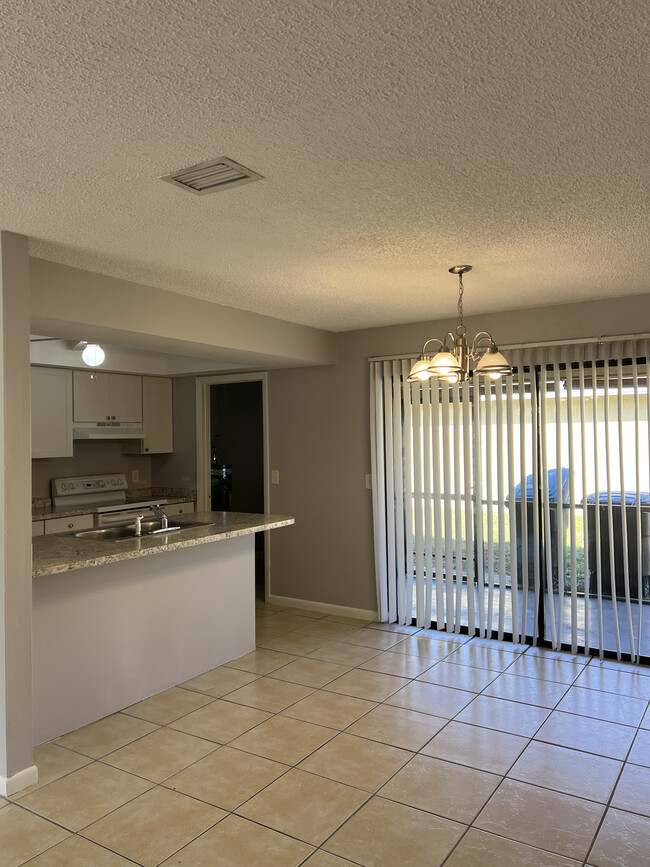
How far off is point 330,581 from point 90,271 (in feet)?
10.8

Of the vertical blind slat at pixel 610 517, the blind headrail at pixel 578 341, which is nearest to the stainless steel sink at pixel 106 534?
the blind headrail at pixel 578 341

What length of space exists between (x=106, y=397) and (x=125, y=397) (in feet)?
0.74

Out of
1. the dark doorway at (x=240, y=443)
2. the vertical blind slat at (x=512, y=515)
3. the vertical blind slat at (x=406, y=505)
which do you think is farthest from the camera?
the dark doorway at (x=240, y=443)

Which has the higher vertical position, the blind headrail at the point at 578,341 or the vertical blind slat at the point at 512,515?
the blind headrail at the point at 578,341

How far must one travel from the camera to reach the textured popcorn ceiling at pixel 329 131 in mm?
1413

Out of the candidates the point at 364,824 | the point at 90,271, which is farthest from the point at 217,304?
the point at 364,824

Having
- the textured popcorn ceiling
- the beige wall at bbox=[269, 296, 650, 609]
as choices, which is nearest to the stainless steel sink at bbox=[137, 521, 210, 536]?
the beige wall at bbox=[269, 296, 650, 609]

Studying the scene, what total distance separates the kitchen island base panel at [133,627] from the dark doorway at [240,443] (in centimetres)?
384

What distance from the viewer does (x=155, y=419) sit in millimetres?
6891

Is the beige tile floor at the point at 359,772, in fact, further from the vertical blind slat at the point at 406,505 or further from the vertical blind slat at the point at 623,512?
the vertical blind slat at the point at 406,505

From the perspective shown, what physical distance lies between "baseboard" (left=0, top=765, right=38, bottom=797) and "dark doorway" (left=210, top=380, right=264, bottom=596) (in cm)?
550

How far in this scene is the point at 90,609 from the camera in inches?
141

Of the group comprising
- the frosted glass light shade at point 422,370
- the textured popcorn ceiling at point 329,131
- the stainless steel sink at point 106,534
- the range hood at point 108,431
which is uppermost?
the textured popcorn ceiling at point 329,131

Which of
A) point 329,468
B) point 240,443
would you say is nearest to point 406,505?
point 329,468
